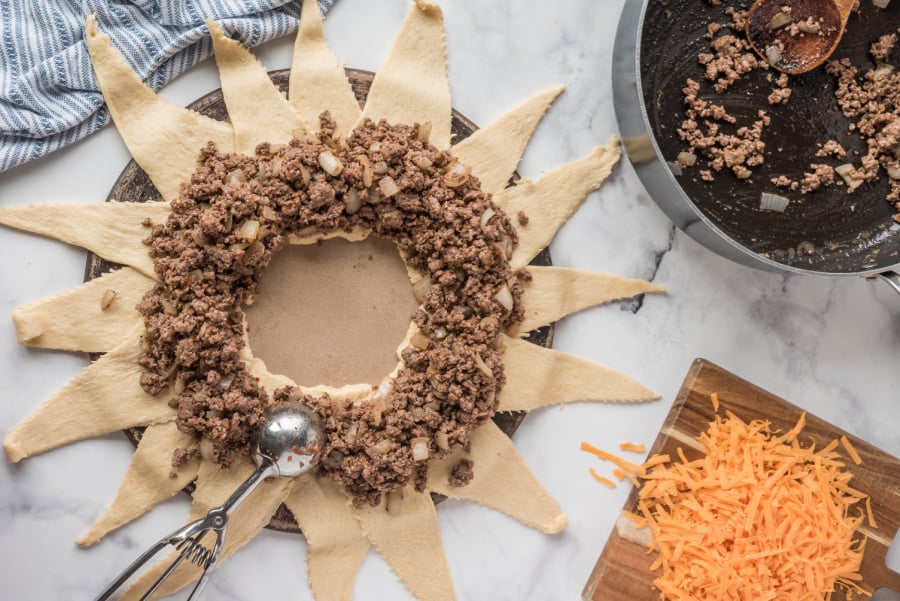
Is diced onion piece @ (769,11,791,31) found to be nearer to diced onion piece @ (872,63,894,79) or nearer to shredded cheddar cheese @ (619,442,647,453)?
diced onion piece @ (872,63,894,79)

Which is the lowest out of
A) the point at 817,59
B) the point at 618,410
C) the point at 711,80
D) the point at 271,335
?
the point at 271,335

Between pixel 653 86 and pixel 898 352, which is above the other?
pixel 653 86

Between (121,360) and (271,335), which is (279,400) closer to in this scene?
(271,335)

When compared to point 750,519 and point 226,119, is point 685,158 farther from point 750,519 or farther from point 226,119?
point 226,119

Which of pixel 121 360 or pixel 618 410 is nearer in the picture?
pixel 121 360

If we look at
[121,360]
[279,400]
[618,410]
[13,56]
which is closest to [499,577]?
[618,410]

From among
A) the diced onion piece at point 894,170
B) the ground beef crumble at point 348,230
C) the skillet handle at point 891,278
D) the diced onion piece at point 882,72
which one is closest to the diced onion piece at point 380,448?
the ground beef crumble at point 348,230

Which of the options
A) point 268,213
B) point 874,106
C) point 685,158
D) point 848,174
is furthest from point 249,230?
point 874,106
